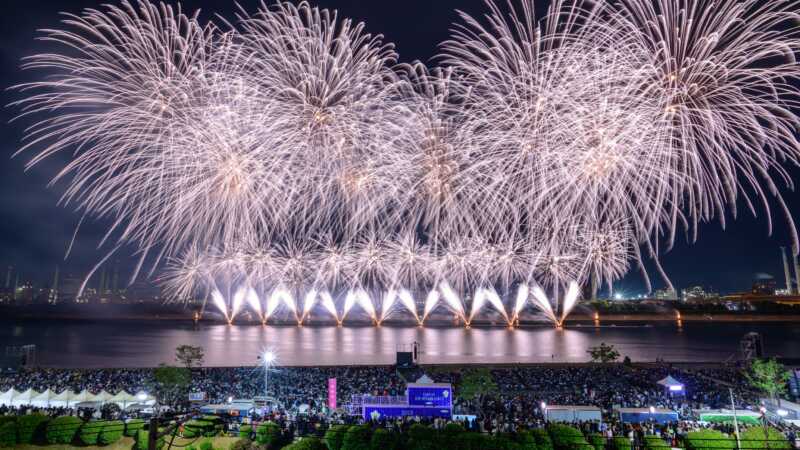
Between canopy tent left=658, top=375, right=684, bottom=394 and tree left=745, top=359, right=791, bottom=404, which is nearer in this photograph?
tree left=745, top=359, right=791, bottom=404

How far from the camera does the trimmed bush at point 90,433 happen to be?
15.6m

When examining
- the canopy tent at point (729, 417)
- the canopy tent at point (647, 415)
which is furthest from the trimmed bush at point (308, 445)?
the canopy tent at point (729, 417)

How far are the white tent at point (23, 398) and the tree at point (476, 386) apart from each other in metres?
17.8

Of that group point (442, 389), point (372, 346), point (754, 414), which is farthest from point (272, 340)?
point (754, 414)

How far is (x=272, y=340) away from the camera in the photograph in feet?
227

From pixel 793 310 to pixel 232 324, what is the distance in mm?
111004

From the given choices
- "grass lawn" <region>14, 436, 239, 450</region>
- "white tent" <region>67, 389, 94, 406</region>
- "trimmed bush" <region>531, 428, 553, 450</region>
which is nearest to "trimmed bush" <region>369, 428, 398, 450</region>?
"trimmed bush" <region>531, 428, 553, 450</region>

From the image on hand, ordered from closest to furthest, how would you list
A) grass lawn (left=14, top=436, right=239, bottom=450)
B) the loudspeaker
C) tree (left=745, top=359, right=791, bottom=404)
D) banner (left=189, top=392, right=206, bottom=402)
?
grass lawn (left=14, top=436, right=239, bottom=450), banner (left=189, top=392, right=206, bottom=402), tree (left=745, top=359, right=791, bottom=404), the loudspeaker

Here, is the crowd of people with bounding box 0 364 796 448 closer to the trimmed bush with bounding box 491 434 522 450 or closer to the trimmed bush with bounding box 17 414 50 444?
the trimmed bush with bounding box 17 414 50 444

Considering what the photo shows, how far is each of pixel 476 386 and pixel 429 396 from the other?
4284 millimetres

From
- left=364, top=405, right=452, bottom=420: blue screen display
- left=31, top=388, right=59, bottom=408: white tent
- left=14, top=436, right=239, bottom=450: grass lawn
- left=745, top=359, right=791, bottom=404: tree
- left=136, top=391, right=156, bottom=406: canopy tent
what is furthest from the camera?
left=745, top=359, right=791, bottom=404: tree

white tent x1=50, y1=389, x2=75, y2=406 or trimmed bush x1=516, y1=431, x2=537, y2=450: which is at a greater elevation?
white tent x1=50, y1=389, x2=75, y2=406

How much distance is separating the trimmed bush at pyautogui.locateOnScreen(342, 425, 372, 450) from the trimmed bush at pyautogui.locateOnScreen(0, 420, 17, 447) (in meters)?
9.92

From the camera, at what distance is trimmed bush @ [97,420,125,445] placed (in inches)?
618
